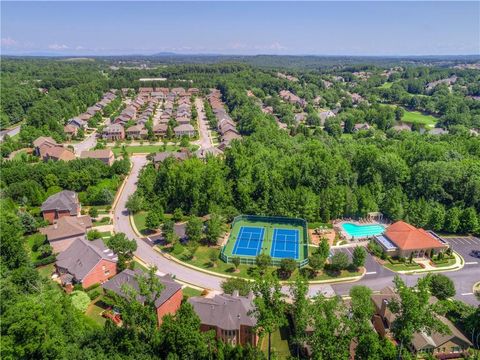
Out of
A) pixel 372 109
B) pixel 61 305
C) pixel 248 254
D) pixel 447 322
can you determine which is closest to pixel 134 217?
pixel 248 254

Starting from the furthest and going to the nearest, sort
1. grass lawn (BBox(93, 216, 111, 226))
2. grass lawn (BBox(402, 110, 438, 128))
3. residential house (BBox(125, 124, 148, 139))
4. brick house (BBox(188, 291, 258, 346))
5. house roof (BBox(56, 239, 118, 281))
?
grass lawn (BBox(402, 110, 438, 128)), residential house (BBox(125, 124, 148, 139)), grass lawn (BBox(93, 216, 111, 226)), house roof (BBox(56, 239, 118, 281)), brick house (BBox(188, 291, 258, 346))

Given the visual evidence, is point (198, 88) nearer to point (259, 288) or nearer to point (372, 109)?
point (372, 109)

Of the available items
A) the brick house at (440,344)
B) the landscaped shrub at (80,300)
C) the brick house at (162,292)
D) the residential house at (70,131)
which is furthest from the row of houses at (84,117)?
the brick house at (440,344)

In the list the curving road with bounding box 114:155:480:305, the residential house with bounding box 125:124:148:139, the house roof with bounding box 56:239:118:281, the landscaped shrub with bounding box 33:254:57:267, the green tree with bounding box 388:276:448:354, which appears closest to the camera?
the green tree with bounding box 388:276:448:354

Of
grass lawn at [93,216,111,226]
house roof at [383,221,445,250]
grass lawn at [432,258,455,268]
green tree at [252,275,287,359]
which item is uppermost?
green tree at [252,275,287,359]

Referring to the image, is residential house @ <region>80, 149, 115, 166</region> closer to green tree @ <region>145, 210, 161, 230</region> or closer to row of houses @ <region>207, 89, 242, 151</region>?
row of houses @ <region>207, 89, 242, 151</region>

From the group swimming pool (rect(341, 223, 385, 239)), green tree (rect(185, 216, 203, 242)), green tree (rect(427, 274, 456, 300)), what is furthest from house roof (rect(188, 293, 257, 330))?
swimming pool (rect(341, 223, 385, 239))
